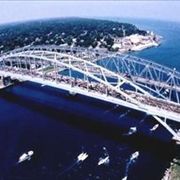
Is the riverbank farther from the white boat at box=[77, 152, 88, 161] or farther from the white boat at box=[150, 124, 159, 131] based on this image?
Answer: the white boat at box=[77, 152, 88, 161]

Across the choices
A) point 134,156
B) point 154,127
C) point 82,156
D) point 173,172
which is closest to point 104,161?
point 82,156

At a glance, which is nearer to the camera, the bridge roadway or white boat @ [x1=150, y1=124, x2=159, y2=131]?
the bridge roadway

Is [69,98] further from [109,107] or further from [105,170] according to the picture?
[105,170]

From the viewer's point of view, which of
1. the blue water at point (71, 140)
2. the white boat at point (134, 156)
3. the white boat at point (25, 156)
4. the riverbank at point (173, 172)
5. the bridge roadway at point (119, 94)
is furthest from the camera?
the bridge roadway at point (119, 94)

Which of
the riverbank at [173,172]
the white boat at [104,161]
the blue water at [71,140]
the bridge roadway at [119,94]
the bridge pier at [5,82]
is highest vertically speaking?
the bridge roadway at [119,94]

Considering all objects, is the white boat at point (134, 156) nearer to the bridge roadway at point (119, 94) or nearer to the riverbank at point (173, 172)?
the riverbank at point (173, 172)

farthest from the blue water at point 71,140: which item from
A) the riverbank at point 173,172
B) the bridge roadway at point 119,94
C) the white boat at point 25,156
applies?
the bridge roadway at point 119,94

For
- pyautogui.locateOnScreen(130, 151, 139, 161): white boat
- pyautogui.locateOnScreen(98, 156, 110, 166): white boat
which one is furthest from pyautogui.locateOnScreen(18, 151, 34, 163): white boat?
pyautogui.locateOnScreen(130, 151, 139, 161): white boat

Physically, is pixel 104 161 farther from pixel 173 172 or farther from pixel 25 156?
pixel 25 156
